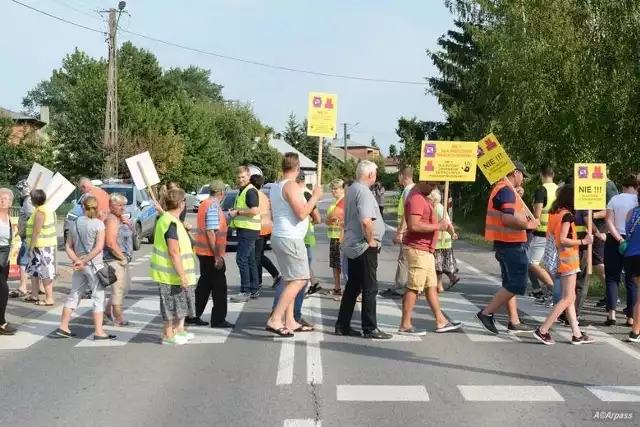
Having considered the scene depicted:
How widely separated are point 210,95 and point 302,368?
4242 inches

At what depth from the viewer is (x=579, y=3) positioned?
69.4 ft

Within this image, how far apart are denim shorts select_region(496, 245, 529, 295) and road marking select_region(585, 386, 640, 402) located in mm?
2024

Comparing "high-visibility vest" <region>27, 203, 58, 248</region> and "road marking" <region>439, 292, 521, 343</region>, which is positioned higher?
"high-visibility vest" <region>27, 203, 58, 248</region>

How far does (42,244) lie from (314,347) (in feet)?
16.0

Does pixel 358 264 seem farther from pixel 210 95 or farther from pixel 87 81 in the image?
pixel 210 95

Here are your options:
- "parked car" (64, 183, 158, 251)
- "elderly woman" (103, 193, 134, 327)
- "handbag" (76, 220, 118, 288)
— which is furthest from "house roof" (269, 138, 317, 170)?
"handbag" (76, 220, 118, 288)

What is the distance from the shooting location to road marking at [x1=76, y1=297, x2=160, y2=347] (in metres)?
8.38

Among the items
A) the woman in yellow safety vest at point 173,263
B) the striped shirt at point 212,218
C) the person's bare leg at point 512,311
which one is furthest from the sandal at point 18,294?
the person's bare leg at point 512,311

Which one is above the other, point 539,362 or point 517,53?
point 517,53

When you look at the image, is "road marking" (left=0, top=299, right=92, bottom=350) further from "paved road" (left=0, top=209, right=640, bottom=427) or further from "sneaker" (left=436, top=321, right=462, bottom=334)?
"sneaker" (left=436, top=321, right=462, bottom=334)

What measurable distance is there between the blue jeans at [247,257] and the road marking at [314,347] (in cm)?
87

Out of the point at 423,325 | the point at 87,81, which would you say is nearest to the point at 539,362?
the point at 423,325

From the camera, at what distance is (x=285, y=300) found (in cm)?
839

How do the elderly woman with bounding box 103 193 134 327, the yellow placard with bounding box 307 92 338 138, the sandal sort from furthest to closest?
the sandal < the yellow placard with bounding box 307 92 338 138 < the elderly woman with bounding box 103 193 134 327
